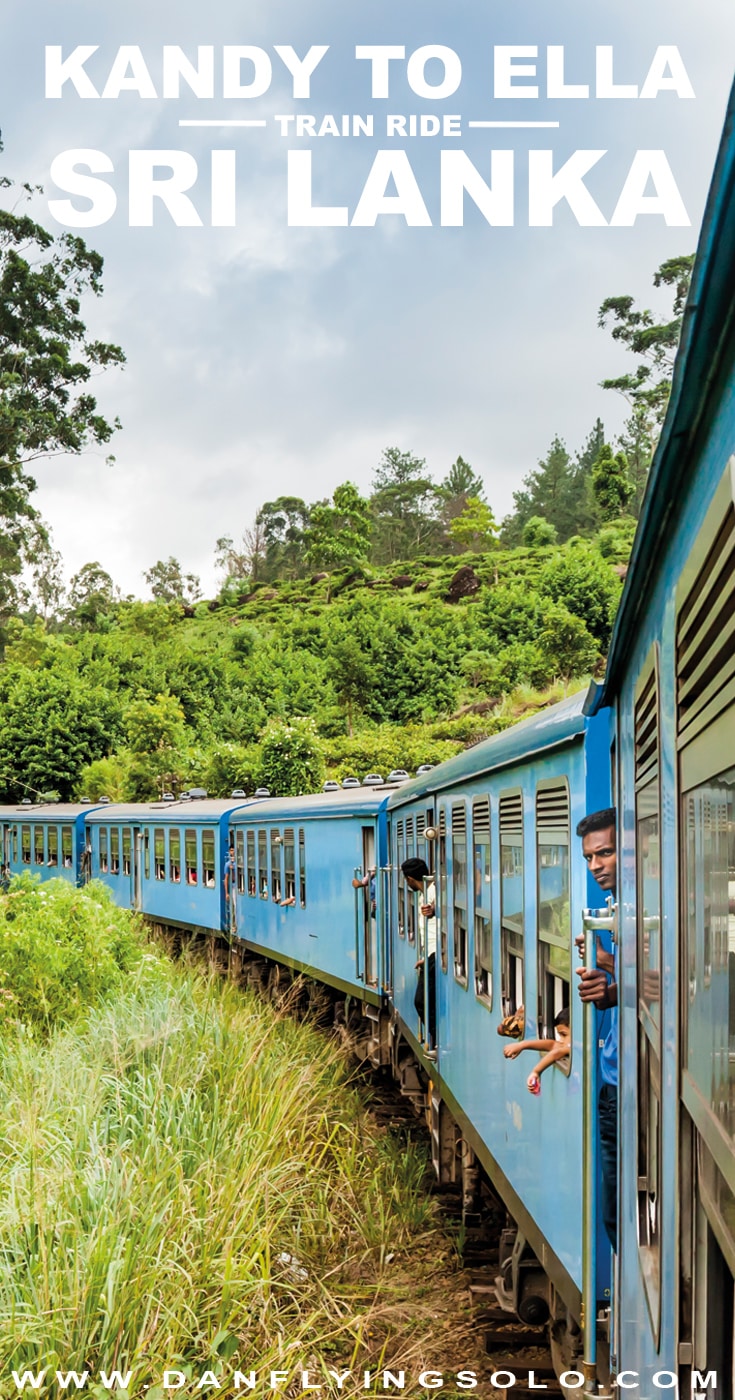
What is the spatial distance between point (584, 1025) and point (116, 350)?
122 ft

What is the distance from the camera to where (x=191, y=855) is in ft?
71.8

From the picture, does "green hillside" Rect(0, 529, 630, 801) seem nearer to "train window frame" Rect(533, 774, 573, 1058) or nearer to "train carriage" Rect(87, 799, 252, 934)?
"train carriage" Rect(87, 799, 252, 934)

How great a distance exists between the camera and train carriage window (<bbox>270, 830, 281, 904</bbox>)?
55.5ft

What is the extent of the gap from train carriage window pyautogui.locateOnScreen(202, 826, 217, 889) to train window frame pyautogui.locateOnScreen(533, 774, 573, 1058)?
639 inches

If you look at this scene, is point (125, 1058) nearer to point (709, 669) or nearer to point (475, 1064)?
Answer: point (475, 1064)

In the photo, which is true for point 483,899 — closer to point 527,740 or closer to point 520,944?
point 520,944

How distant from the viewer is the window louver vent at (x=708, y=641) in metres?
1.51

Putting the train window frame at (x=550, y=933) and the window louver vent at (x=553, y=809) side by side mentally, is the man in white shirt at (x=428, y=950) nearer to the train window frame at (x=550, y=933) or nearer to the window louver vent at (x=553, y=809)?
the train window frame at (x=550, y=933)

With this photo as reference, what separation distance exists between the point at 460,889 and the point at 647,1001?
440 cm

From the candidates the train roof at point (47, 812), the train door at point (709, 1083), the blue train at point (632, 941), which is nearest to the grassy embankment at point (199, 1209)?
the blue train at point (632, 941)

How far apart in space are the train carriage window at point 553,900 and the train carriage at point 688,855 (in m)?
1.09

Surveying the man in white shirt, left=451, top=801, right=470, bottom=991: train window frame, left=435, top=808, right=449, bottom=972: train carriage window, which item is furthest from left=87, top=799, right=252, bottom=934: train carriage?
left=451, top=801, right=470, bottom=991: train window frame

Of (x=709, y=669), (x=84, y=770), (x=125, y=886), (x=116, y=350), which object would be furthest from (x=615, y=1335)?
(x=84, y=770)

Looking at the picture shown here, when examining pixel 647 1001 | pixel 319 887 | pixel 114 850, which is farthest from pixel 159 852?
pixel 647 1001
